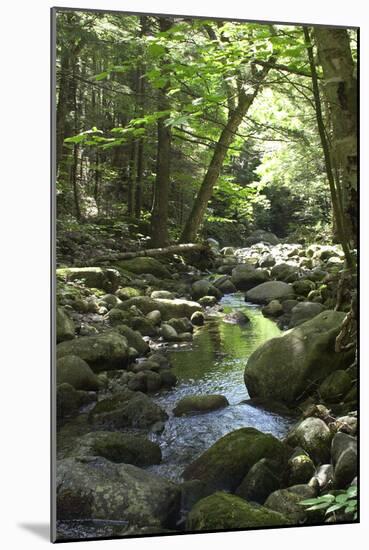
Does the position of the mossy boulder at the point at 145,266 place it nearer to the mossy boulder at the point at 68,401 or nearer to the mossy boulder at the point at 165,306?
the mossy boulder at the point at 165,306

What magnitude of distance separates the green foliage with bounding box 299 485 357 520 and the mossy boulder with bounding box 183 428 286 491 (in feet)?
0.88

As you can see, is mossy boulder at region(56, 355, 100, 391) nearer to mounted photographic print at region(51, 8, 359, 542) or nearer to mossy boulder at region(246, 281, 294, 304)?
mounted photographic print at region(51, 8, 359, 542)

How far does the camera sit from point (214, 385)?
12.5 feet

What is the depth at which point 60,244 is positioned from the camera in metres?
3.43

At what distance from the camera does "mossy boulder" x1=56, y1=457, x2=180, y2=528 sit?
335cm

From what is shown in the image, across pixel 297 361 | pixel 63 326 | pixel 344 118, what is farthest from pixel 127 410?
pixel 344 118

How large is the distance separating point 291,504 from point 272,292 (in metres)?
1.16

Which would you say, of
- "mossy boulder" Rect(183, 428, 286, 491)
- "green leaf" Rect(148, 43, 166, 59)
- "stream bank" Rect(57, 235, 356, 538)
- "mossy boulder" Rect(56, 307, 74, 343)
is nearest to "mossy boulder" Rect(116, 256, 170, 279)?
"stream bank" Rect(57, 235, 356, 538)

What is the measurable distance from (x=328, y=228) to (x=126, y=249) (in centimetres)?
117

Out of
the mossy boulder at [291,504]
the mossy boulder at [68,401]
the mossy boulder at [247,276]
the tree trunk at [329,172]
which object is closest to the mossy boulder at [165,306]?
the mossy boulder at [247,276]

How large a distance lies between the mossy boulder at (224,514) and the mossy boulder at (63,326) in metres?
1.07

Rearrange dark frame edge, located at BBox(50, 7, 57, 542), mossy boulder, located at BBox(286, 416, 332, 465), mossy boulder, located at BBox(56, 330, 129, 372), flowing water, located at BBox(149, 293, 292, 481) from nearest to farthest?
dark frame edge, located at BBox(50, 7, 57, 542) → mossy boulder, located at BBox(56, 330, 129, 372) → flowing water, located at BBox(149, 293, 292, 481) → mossy boulder, located at BBox(286, 416, 332, 465)

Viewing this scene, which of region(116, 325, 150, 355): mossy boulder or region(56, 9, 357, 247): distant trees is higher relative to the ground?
region(56, 9, 357, 247): distant trees

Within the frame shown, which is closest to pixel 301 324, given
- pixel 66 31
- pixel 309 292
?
pixel 309 292
